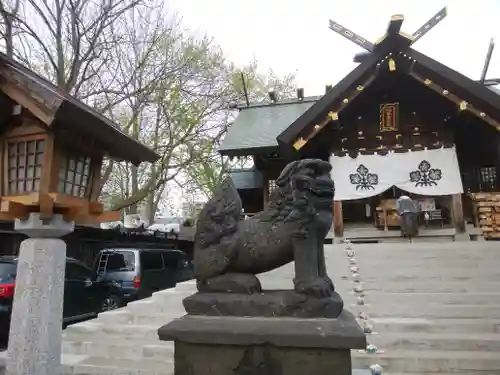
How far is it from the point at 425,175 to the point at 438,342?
6674 mm

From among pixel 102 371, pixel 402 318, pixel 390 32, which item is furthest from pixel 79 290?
pixel 390 32

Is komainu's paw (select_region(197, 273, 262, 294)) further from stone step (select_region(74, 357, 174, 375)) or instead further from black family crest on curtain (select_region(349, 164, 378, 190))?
black family crest on curtain (select_region(349, 164, 378, 190))

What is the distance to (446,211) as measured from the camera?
1127cm

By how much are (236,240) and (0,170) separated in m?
2.97

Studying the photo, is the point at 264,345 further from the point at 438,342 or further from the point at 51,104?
the point at 438,342

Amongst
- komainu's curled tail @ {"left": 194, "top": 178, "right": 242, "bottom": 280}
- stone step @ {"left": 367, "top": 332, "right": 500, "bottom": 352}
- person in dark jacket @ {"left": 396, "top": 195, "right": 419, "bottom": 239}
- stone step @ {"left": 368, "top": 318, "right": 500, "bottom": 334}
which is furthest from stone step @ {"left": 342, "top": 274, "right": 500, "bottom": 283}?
Result: komainu's curled tail @ {"left": 194, "top": 178, "right": 242, "bottom": 280}

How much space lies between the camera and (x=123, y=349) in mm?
5230

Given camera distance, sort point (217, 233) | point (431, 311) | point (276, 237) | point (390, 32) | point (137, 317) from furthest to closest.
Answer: point (390, 32) → point (137, 317) → point (431, 311) → point (217, 233) → point (276, 237)

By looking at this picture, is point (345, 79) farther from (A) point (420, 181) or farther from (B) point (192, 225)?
(B) point (192, 225)

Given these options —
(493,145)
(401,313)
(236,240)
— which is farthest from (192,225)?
(236,240)

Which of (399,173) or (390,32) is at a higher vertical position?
(390,32)

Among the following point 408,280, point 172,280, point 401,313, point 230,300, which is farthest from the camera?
point 172,280

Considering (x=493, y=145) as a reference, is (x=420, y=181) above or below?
below

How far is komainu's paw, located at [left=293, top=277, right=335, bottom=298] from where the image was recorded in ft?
8.09
